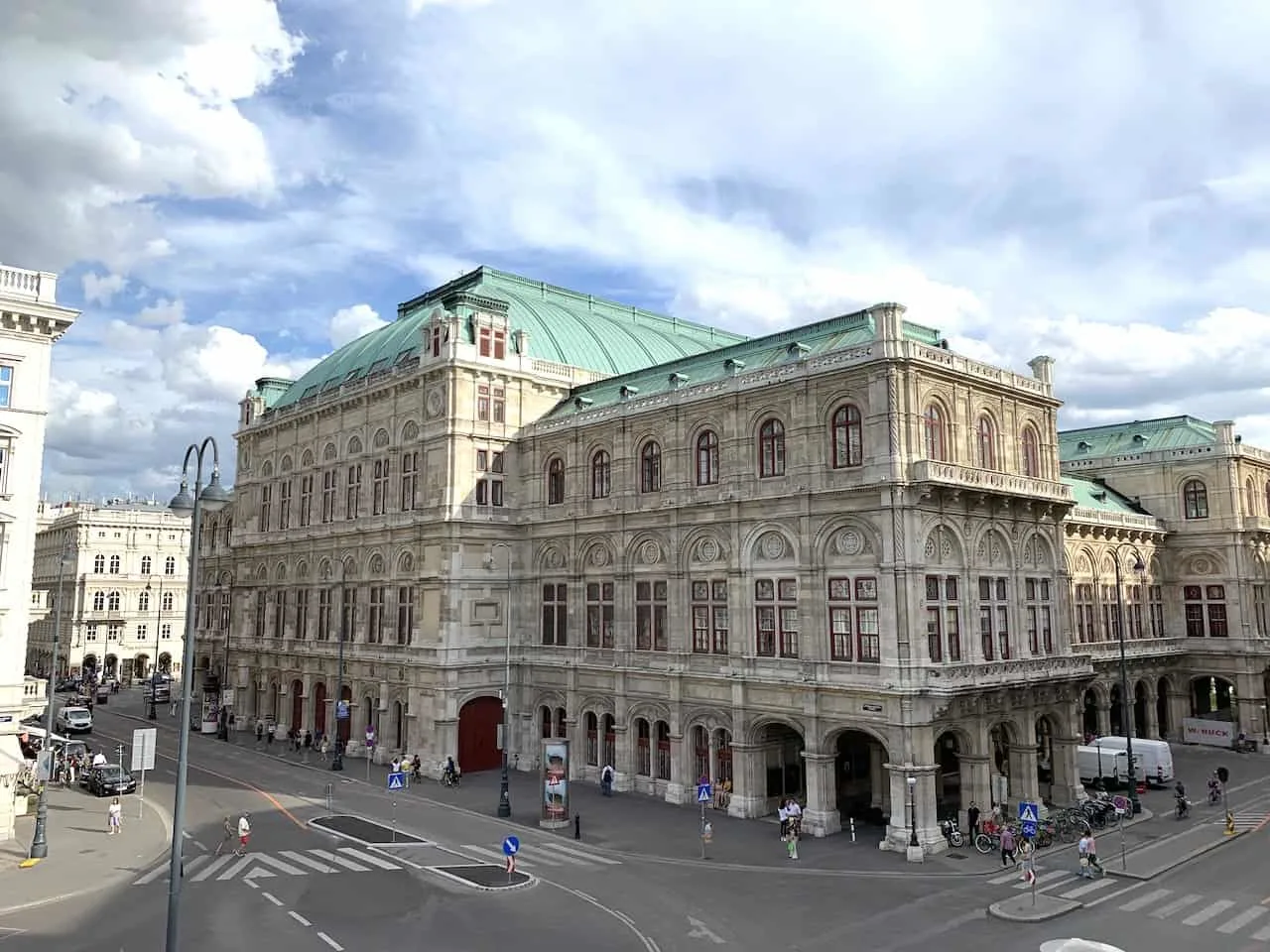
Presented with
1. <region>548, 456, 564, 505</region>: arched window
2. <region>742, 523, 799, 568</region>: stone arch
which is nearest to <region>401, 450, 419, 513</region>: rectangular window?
<region>548, 456, 564, 505</region>: arched window

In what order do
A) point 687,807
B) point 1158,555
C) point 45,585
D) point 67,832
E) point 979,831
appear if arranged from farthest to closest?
point 45,585 → point 1158,555 → point 687,807 → point 67,832 → point 979,831

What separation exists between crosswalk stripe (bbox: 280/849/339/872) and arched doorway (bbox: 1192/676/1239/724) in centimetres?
5875

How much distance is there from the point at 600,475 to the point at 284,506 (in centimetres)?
3039

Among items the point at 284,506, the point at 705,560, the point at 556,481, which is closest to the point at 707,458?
the point at 705,560

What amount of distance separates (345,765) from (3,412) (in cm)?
2776

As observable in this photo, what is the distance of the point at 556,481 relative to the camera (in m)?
54.1

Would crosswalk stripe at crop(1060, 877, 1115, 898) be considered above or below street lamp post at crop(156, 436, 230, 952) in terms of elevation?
below

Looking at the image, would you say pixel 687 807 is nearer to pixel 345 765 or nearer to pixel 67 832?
pixel 345 765

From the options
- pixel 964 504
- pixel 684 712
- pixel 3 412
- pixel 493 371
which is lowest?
pixel 684 712

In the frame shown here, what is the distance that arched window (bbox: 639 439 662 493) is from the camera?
4744 cm

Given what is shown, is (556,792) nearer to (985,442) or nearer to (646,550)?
(646,550)

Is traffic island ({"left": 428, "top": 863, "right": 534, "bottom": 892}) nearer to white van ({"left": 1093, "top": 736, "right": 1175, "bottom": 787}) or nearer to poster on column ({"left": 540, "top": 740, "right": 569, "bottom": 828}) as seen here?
poster on column ({"left": 540, "top": 740, "right": 569, "bottom": 828})

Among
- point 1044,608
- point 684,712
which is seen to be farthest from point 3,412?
point 1044,608

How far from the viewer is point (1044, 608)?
44.3m
